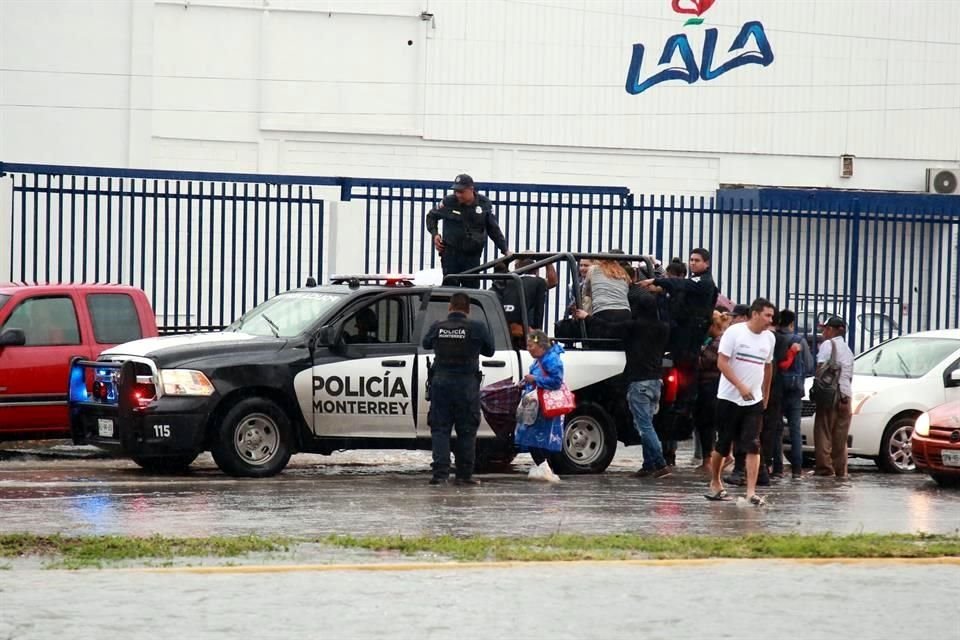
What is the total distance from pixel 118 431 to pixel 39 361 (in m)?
1.94

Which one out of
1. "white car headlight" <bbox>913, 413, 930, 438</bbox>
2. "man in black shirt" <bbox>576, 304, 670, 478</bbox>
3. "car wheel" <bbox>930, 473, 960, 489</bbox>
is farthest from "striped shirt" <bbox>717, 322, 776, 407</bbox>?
"car wheel" <bbox>930, 473, 960, 489</bbox>

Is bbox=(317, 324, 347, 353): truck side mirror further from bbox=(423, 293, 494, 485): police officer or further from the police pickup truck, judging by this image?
bbox=(423, 293, 494, 485): police officer

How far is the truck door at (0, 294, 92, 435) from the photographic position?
16688mm

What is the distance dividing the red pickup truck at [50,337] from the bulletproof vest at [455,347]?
383 cm

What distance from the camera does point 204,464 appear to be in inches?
671

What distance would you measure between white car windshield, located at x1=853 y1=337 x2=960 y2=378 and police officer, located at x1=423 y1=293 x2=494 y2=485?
6.16 meters

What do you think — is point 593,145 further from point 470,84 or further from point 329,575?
point 329,575

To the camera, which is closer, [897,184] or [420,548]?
[420,548]

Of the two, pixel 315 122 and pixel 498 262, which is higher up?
pixel 315 122

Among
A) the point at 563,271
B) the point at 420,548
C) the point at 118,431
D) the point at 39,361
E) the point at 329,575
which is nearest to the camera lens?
the point at 329,575

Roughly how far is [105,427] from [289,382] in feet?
5.46

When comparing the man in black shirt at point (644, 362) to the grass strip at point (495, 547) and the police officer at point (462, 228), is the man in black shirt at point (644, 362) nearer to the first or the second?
the police officer at point (462, 228)

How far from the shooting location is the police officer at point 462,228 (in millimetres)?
19047

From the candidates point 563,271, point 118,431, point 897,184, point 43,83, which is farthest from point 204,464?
point 897,184
